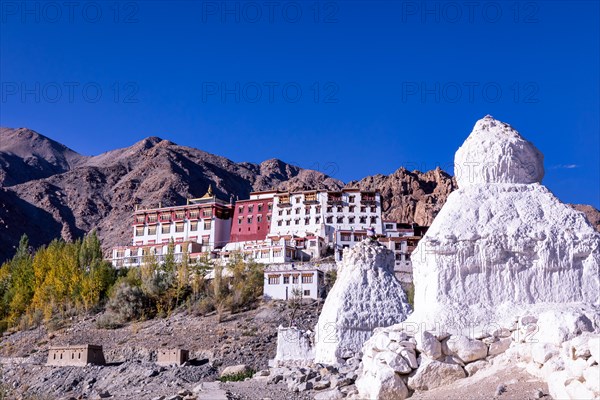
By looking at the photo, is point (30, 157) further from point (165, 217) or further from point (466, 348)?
point (466, 348)

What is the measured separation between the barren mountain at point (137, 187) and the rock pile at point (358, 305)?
184 ft

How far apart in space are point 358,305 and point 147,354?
22.3 meters

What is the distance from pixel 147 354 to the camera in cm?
4025

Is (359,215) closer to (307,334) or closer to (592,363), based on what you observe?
(307,334)

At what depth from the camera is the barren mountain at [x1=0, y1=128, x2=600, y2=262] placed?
292ft

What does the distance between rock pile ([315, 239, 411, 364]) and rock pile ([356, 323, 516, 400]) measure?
27.4ft

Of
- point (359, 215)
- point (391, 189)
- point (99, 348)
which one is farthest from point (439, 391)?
point (391, 189)

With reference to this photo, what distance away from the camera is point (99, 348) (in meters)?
34.8

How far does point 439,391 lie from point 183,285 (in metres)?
42.6

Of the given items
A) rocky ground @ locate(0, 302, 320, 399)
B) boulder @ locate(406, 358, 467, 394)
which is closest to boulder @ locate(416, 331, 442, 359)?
boulder @ locate(406, 358, 467, 394)

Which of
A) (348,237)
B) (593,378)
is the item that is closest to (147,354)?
(348,237)

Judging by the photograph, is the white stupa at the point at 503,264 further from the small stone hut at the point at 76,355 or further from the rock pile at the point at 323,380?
the small stone hut at the point at 76,355

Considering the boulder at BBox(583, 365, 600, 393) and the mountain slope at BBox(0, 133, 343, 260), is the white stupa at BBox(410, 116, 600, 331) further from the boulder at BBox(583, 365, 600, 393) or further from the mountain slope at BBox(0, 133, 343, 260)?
the mountain slope at BBox(0, 133, 343, 260)

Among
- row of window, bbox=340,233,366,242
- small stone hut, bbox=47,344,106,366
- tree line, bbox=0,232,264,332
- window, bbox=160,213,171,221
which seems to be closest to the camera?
small stone hut, bbox=47,344,106,366
